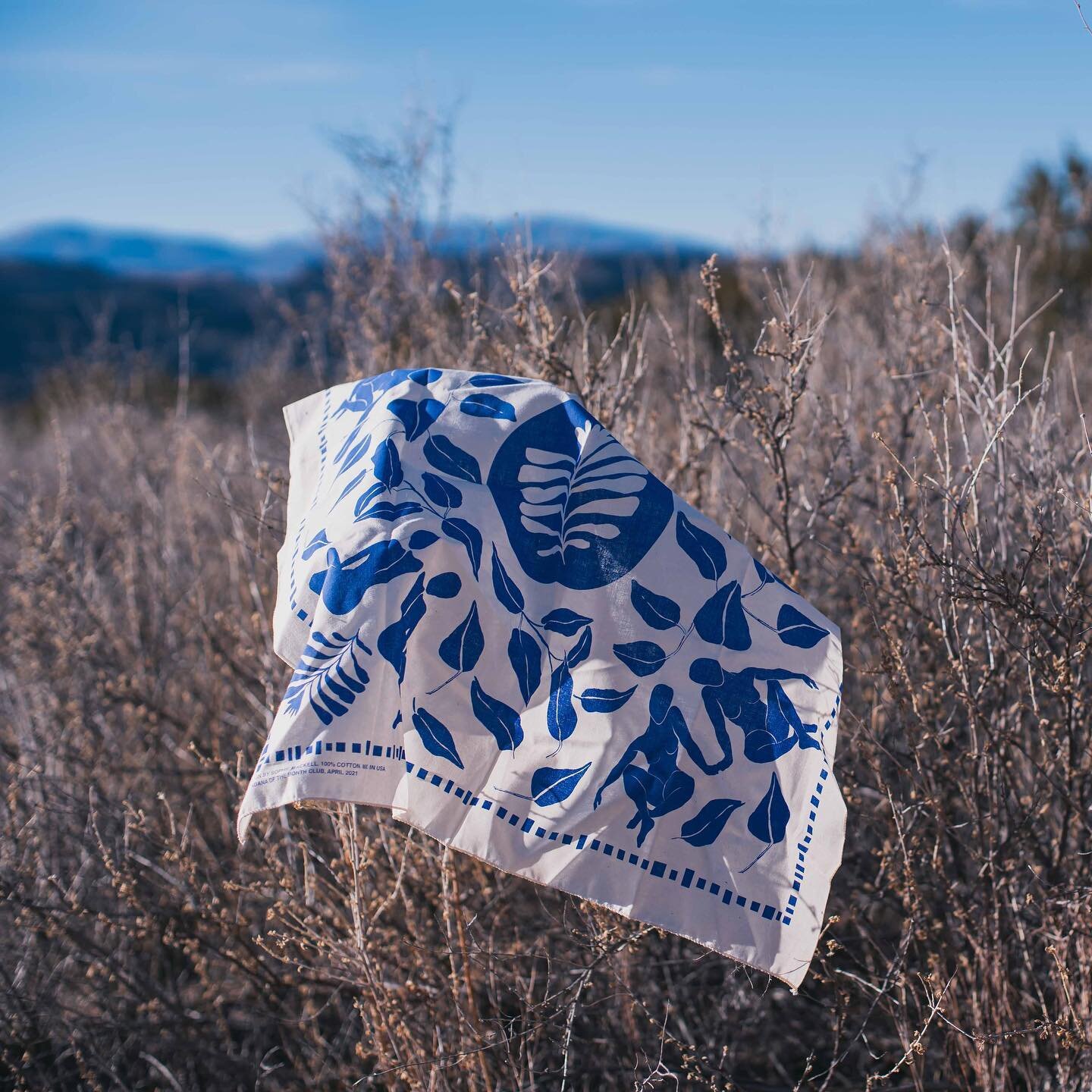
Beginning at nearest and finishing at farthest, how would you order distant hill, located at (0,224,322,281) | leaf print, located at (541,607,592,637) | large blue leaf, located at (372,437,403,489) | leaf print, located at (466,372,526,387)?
leaf print, located at (541,607,592,637), large blue leaf, located at (372,437,403,489), leaf print, located at (466,372,526,387), distant hill, located at (0,224,322,281)

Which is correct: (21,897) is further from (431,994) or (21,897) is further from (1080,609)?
(1080,609)

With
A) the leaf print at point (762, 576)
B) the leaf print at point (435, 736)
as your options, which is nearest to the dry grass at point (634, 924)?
the leaf print at point (762, 576)

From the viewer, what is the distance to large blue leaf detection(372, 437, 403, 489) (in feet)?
6.43

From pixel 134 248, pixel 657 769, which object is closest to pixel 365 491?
pixel 657 769

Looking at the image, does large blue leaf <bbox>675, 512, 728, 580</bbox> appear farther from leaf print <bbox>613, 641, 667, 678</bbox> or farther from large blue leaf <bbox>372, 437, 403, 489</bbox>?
large blue leaf <bbox>372, 437, 403, 489</bbox>

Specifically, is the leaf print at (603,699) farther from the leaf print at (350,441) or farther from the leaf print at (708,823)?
the leaf print at (350,441)

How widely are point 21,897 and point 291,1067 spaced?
0.92 metres

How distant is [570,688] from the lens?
1817 mm

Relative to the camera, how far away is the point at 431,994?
2.34 metres

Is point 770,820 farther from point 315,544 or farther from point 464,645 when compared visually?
point 315,544

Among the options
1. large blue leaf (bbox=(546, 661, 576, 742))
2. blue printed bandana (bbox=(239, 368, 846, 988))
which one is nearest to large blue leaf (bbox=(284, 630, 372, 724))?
blue printed bandana (bbox=(239, 368, 846, 988))

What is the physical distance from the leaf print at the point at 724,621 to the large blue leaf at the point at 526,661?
33 cm

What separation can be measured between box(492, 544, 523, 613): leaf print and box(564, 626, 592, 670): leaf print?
0.43 feet

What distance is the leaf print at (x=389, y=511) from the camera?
190 cm
